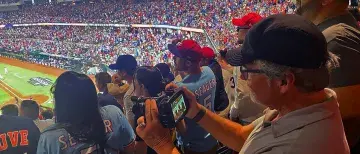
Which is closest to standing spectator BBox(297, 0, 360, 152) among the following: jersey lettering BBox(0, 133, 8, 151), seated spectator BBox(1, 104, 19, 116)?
jersey lettering BBox(0, 133, 8, 151)

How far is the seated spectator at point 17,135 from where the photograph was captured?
256 centimetres

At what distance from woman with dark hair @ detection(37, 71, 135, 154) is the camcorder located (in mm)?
353

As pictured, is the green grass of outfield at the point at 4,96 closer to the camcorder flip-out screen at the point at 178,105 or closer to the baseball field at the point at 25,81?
the baseball field at the point at 25,81

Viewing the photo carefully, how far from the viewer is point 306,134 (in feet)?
4.68

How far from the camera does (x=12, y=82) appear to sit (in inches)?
882

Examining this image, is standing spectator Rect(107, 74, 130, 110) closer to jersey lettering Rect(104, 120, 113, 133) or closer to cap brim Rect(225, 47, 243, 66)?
jersey lettering Rect(104, 120, 113, 133)

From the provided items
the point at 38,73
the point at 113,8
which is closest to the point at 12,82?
the point at 38,73

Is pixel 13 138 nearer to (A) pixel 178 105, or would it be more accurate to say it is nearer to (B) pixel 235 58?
(A) pixel 178 105

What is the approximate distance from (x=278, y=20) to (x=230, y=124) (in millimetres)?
900

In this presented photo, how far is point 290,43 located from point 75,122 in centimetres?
127

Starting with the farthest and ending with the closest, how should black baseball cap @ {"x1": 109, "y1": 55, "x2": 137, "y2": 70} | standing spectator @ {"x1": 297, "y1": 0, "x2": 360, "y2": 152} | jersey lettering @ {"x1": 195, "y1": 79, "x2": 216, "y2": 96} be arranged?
black baseball cap @ {"x1": 109, "y1": 55, "x2": 137, "y2": 70}
jersey lettering @ {"x1": 195, "y1": 79, "x2": 216, "y2": 96}
standing spectator @ {"x1": 297, "y1": 0, "x2": 360, "y2": 152}

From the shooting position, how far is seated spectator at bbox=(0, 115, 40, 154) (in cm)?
256

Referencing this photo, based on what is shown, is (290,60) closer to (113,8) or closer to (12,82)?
(12,82)

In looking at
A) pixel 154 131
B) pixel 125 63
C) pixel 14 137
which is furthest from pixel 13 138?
pixel 125 63
